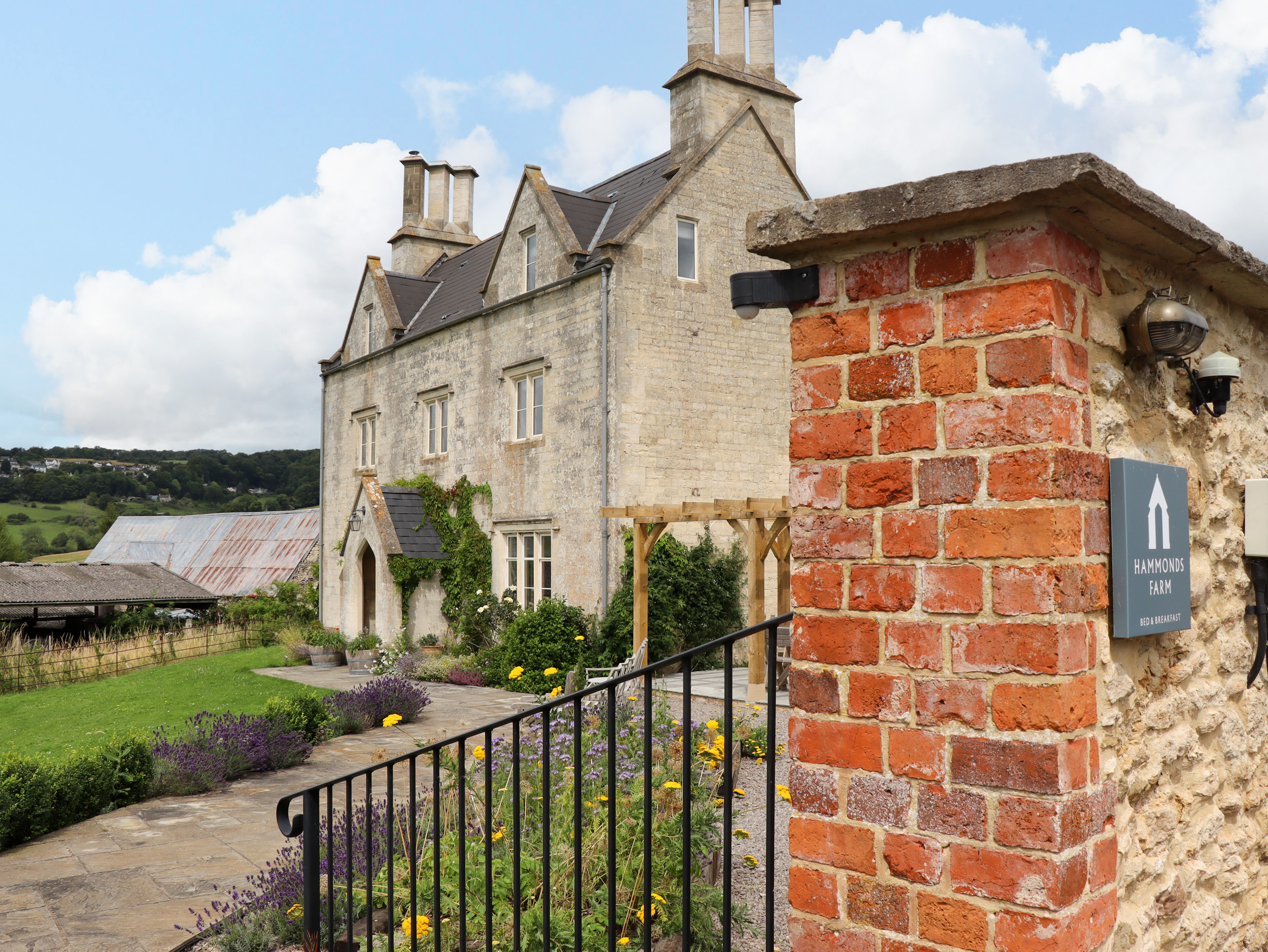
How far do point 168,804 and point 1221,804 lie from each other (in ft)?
26.9

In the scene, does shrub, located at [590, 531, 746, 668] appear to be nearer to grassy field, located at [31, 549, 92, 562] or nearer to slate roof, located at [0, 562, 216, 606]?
slate roof, located at [0, 562, 216, 606]

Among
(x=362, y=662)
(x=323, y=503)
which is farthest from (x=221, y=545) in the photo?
(x=362, y=662)

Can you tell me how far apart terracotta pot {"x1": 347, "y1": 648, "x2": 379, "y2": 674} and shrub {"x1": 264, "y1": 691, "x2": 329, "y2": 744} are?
7388mm

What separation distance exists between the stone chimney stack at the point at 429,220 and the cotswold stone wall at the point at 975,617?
24317mm

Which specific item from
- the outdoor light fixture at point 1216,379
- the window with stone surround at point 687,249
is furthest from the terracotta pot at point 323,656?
the outdoor light fixture at point 1216,379

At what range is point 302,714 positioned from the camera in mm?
10570

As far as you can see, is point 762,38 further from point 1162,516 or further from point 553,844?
point 1162,516

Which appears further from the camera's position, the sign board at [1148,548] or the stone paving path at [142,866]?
the stone paving path at [142,866]

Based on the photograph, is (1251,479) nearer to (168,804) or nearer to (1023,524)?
(1023,524)

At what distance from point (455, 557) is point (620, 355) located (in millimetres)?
5993

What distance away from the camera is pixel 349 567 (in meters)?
21.1

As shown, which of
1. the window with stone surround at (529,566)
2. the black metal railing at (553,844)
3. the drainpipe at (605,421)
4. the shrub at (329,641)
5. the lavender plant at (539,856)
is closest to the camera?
the black metal railing at (553,844)

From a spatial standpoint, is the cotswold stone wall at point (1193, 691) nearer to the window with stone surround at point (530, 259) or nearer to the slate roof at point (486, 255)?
the slate roof at point (486, 255)

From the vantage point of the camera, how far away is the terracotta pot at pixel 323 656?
66.6ft
